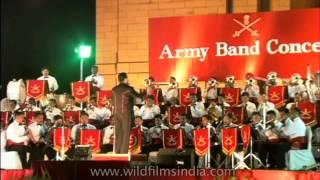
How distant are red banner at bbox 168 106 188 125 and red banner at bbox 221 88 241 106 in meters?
1.18

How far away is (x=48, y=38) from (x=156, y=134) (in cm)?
1151

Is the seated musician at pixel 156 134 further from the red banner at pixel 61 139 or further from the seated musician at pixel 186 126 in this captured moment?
the red banner at pixel 61 139

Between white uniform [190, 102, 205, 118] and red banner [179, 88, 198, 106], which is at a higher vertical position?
red banner [179, 88, 198, 106]

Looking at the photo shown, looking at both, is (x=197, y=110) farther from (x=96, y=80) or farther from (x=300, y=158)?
(x=300, y=158)

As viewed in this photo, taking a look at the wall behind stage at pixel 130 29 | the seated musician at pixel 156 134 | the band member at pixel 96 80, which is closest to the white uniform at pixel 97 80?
the band member at pixel 96 80

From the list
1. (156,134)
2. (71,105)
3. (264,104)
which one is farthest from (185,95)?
(71,105)

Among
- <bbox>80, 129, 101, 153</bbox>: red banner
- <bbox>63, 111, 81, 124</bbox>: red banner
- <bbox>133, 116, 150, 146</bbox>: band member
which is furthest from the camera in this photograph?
<bbox>63, 111, 81, 124</bbox>: red banner

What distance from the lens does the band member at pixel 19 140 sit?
13156mm

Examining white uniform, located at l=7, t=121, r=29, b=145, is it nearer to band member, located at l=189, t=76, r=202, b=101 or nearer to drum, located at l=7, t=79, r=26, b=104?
drum, located at l=7, t=79, r=26, b=104

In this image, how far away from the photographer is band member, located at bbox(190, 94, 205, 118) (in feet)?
48.1

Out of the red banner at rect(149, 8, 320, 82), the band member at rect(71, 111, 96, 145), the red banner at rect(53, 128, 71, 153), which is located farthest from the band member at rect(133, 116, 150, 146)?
the red banner at rect(149, 8, 320, 82)

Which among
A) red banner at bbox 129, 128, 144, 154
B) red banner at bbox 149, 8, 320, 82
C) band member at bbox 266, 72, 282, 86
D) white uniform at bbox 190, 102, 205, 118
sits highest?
red banner at bbox 149, 8, 320, 82

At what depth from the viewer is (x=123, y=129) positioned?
39.8 ft

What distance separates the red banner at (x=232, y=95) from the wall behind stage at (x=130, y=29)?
282 centimetres
